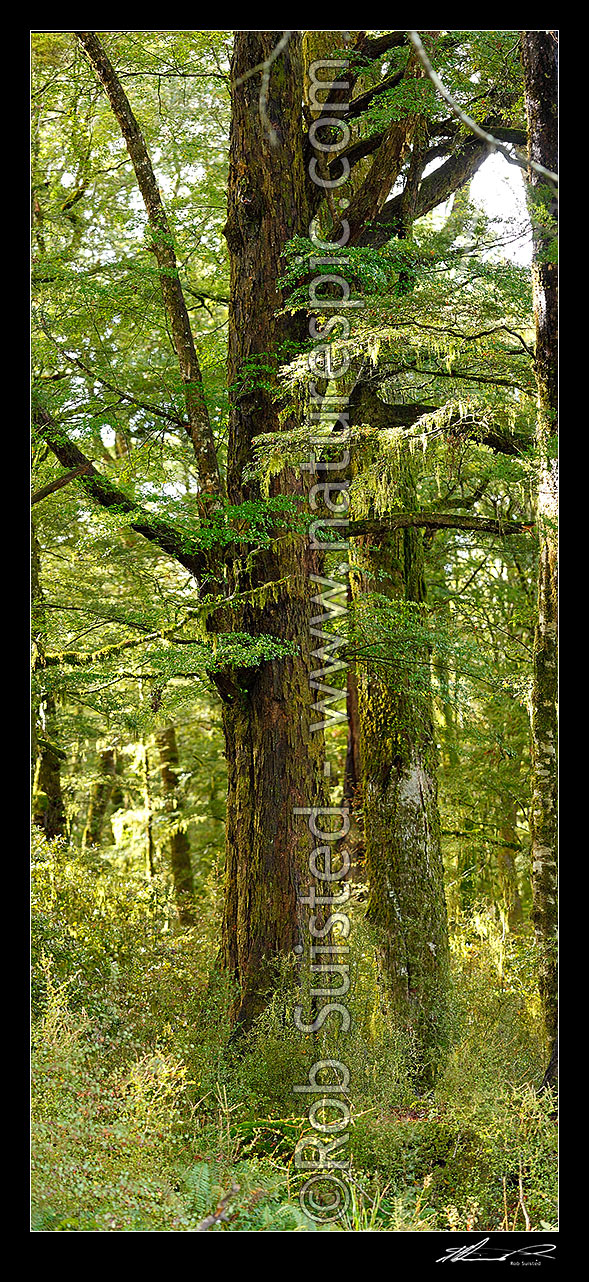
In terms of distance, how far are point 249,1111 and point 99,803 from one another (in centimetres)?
504

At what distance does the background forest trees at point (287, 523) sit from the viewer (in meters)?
3.65

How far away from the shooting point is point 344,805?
212 inches

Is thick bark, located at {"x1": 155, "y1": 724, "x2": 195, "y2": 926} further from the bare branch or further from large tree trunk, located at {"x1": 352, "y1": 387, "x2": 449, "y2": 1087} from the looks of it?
the bare branch

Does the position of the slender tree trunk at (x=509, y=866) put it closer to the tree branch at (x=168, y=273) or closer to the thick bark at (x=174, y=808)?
the thick bark at (x=174, y=808)

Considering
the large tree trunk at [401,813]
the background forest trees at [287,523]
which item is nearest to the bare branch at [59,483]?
the background forest trees at [287,523]

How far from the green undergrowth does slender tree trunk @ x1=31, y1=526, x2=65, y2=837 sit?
108 cm

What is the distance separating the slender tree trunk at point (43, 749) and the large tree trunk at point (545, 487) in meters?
2.10

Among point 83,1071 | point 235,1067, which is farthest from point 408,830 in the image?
point 83,1071

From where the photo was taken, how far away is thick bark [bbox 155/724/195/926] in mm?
7875

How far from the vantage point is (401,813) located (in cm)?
529

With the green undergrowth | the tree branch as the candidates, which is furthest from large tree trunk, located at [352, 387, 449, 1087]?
the tree branch

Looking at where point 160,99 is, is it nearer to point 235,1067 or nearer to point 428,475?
point 428,475

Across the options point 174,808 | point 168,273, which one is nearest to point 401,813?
point 168,273
